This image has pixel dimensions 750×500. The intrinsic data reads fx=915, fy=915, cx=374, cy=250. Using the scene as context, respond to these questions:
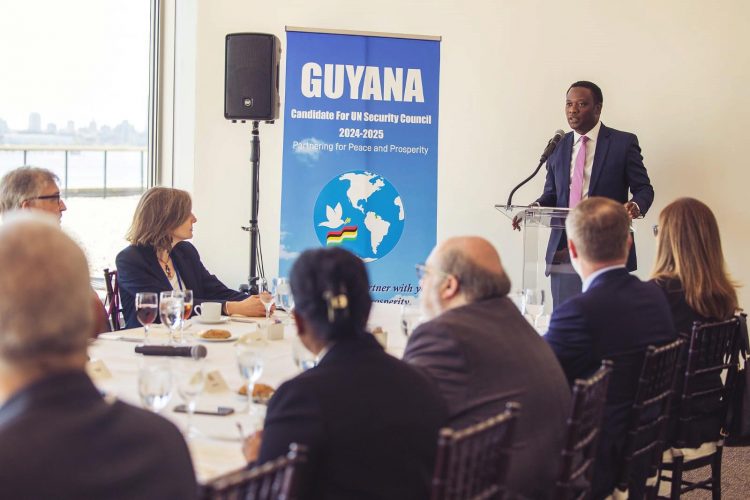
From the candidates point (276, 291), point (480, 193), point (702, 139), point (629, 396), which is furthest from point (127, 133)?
point (629, 396)

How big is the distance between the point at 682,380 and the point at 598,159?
2762mm

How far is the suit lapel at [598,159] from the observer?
6031mm

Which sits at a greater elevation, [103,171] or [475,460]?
[103,171]

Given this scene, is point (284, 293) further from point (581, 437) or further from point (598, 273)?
point (581, 437)

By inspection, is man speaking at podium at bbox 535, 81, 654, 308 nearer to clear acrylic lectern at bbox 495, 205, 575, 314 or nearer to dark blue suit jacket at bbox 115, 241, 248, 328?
clear acrylic lectern at bbox 495, 205, 575, 314

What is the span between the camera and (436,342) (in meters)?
2.38

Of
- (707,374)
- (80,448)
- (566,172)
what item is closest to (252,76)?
(566,172)

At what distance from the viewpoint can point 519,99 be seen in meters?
6.96

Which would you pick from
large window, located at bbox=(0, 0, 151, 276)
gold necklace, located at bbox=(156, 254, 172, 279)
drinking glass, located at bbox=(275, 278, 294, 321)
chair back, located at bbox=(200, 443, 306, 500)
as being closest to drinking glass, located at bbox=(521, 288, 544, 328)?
drinking glass, located at bbox=(275, 278, 294, 321)

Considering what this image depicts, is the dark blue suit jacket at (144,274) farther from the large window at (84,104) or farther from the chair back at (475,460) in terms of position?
the chair back at (475,460)

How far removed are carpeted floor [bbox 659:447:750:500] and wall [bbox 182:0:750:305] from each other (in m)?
1.48

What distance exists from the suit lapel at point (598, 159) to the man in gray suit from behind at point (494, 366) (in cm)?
357

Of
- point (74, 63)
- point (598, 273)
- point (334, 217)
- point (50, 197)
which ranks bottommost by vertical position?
point (598, 273)

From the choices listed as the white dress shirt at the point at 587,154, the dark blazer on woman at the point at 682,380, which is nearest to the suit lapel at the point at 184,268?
the dark blazer on woman at the point at 682,380
